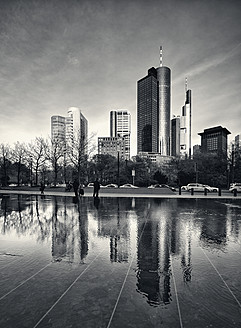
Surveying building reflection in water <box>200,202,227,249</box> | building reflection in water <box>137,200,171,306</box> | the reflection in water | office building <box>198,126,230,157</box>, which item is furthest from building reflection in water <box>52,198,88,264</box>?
office building <box>198,126,230,157</box>

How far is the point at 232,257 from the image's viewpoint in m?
4.69

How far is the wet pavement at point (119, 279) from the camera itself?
258cm

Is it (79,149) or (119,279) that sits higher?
(79,149)

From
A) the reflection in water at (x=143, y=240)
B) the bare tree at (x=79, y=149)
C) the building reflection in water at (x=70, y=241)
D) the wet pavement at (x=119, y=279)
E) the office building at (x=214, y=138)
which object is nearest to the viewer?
the wet pavement at (x=119, y=279)

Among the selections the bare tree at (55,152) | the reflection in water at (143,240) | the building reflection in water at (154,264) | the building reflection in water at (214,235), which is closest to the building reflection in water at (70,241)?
the reflection in water at (143,240)

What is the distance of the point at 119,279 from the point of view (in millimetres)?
3580

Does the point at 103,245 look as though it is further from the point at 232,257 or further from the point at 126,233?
the point at 232,257

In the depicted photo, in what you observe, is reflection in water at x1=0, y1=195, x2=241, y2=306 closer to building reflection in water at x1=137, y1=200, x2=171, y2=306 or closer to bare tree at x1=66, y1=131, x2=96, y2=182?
building reflection in water at x1=137, y1=200, x2=171, y2=306

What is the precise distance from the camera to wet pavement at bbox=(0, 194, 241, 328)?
8.48 feet

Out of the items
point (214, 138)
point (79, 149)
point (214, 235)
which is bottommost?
point (214, 235)

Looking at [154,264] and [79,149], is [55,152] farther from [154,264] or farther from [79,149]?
[154,264]

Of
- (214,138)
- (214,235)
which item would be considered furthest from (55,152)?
(214,138)

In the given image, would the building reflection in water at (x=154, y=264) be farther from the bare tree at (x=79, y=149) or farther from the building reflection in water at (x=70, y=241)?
the bare tree at (x=79, y=149)

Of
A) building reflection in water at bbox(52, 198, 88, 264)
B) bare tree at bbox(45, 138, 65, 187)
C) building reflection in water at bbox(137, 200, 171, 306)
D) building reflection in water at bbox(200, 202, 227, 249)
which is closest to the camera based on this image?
building reflection in water at bbox(137, 200, 171, 306)
